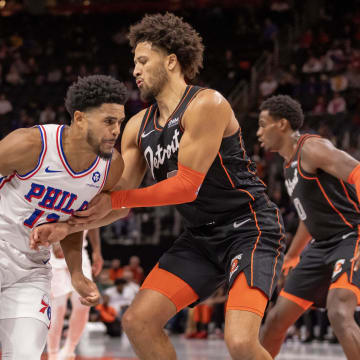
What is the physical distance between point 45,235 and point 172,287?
876 mm

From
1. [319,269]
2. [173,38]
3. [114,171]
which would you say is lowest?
[319,269]

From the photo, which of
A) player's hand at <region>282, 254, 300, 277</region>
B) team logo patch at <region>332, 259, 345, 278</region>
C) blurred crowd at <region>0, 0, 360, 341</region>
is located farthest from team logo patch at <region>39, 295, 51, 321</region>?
blurred crowd at <region>0, 0, 360, 341</region>

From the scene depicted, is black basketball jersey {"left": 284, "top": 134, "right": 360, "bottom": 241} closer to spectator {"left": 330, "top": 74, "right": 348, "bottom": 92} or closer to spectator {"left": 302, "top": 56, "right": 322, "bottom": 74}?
spectator {"left": 330, "top": 74, "right": 348, "bottom": 92}

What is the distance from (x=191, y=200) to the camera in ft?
13.1

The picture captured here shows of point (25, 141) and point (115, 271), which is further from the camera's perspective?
point (115, 271)

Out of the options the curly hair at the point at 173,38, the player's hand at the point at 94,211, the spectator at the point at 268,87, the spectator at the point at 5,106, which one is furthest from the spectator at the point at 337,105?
the player's hand at the point at 94,211

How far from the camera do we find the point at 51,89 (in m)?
18.2

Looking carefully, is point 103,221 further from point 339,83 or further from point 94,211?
point 339,83

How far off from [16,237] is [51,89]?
14929 mm

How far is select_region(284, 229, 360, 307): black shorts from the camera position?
5.09m

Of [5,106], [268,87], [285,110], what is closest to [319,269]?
[285,110]

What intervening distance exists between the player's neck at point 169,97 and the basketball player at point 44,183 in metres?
0.44

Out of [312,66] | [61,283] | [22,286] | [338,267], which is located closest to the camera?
[22,286]

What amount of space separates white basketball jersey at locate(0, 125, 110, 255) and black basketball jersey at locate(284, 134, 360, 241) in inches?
78.9
